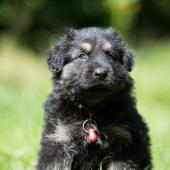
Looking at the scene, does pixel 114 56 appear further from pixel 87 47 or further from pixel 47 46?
pixel 47 46

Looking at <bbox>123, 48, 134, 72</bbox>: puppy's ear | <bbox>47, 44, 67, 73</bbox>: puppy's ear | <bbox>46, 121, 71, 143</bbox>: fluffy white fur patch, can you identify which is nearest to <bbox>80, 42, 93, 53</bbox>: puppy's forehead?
<bbox>47, 44, 67, 73</bbox>: puppy's ear

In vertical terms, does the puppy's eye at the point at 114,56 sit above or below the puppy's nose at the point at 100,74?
above

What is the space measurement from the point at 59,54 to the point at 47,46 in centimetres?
1304

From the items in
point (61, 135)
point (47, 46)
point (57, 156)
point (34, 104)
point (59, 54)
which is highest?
point (47, 46)

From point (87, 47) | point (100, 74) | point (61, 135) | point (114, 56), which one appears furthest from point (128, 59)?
point (61, 135)

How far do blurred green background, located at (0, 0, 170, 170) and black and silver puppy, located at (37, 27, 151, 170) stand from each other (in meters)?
1.62

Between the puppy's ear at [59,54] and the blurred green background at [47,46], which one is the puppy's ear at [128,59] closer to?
the puppy's ear at [59,54]

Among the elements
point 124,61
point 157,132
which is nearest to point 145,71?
point 157,132

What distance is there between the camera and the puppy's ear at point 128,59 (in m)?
6.36

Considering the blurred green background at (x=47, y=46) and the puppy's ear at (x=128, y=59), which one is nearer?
the puppy's ear at (x=128, y=59)

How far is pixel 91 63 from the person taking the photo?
19.9 ft

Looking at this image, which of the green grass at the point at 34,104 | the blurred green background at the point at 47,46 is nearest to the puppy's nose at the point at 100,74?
the green grass at the point at 34,104

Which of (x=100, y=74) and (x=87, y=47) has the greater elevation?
(x=87, y=47)

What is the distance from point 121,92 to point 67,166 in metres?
0.82
